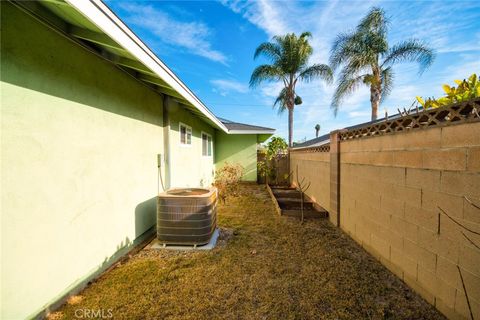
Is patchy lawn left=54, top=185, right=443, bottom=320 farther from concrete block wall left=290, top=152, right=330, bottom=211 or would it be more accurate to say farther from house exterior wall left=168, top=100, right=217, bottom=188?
house exterior wall left=168, top=100, right=217, bottom=188

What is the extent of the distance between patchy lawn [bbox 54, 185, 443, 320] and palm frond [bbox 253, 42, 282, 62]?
1279 centimetres

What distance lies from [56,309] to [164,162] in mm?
2934

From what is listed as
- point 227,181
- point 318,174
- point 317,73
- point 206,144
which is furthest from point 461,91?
point 317,73

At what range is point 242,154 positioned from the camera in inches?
439

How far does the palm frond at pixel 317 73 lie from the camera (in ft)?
41.9

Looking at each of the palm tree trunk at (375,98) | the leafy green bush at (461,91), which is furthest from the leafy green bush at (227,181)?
the palm tree trunk at (375,98)

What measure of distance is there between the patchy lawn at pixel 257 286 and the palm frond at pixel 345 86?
398 inches

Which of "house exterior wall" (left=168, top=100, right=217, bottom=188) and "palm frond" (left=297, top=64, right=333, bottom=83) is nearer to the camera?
"house exterior wall" (left=168, top=100, right=217, bottom=188)

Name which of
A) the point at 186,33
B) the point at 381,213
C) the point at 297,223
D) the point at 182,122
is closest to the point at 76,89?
the point at 182,122

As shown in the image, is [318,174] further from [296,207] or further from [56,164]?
[56,164]

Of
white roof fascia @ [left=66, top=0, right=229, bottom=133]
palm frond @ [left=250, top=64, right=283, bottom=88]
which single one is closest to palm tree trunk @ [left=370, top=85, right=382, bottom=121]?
palm frond @ [left=250, top=64, right=283, bottom=88]

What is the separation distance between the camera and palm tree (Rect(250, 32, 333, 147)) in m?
13.2

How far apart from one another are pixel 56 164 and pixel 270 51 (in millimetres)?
14032

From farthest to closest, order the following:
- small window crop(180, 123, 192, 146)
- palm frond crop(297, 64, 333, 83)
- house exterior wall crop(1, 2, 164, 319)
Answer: palm frond crop(297, 64, 333, 83)
small window crop(180, 123, 192, 146)
house exterior wall crop(1, 2, 164, 319)
